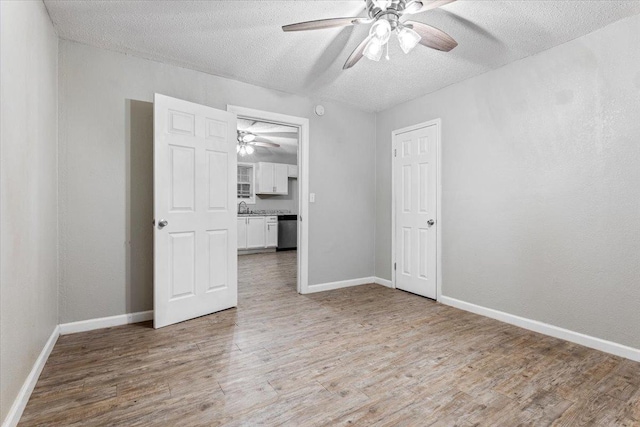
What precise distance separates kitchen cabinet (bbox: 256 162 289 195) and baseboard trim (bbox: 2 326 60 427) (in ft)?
18.7

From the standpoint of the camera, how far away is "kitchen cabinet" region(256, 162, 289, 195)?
778 cm

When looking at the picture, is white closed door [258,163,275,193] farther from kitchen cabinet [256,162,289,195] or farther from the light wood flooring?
the light wood flooring

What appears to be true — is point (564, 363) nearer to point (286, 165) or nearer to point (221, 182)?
point (221, 182)

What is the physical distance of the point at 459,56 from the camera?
113 inches

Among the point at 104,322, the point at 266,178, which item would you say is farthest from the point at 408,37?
the point at 266,178

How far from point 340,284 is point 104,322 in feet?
8.68

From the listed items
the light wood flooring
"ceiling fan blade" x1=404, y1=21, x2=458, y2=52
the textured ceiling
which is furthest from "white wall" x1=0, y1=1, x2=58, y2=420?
"ceiling fan blade" x1=404, y1=21, x2=458, y2=52

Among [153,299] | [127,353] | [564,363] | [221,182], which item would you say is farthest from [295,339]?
[564,363]

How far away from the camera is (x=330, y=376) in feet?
6.54

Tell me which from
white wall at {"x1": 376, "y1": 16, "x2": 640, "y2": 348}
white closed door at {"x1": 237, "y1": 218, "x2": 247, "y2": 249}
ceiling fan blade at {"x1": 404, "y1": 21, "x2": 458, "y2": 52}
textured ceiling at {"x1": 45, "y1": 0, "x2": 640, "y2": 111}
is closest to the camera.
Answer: ceiling fan blade at {"x1": 404, "y1": 21, "x2": 458, "y2": 52}

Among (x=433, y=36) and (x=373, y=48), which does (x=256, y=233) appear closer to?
(x=373, y=48)

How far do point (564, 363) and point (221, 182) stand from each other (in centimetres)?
323

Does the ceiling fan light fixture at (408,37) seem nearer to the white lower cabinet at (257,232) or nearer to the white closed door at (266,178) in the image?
the white lower cabinet at (257,232)

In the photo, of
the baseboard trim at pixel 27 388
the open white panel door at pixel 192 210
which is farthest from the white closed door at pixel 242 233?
the baseboard trim at pixel 27 388
